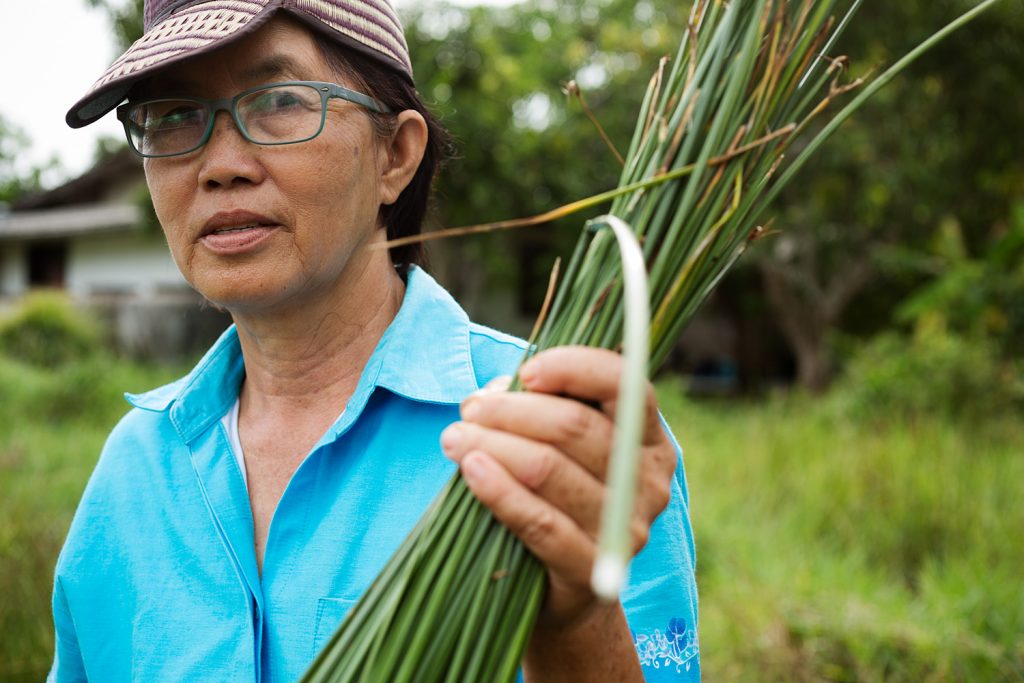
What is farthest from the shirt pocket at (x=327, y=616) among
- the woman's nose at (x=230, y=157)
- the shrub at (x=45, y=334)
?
the shrub at (x=45, y=334)

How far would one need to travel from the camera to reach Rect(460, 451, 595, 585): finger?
83 cm

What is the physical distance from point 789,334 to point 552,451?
14.2 metres

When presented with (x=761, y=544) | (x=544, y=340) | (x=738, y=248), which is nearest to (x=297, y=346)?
(x=544, y=340)

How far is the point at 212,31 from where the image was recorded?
4.09 feet

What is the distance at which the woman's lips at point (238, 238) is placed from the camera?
4.34 feet

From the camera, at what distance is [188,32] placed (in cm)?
127

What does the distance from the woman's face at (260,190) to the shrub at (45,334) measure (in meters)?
11.1

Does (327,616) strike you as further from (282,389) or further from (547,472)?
(547,472)

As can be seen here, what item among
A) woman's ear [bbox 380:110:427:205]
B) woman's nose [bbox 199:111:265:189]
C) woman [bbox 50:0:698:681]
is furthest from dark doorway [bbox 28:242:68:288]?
woman's nose [bbox 199:111:265:189]

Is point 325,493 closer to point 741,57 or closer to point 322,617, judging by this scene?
point 322,617

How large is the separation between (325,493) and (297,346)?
28cm

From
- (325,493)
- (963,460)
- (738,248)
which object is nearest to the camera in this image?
(738,248)

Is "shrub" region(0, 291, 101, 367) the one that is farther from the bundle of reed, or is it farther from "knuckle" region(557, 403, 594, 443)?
"knuckle" region(557, 403, 594, 443)

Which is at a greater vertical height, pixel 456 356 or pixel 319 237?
pixel 319 237
